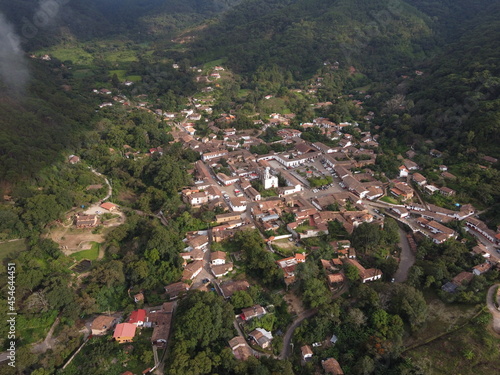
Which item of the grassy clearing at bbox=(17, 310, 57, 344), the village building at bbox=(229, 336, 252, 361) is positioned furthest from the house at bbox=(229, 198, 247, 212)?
the grassy clearing at bbox=(17, 310, 57, 344)

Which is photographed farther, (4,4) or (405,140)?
(4,4)

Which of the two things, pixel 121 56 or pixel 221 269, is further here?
pixel 121 56

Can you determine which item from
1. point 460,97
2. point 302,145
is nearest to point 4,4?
point 302,145

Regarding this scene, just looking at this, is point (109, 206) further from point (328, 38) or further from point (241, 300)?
A: point (328, 38)

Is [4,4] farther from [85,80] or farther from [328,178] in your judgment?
[328,178]

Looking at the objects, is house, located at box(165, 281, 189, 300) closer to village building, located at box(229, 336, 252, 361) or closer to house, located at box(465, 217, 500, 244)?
village building, located at box(229, 336, 252, 361)

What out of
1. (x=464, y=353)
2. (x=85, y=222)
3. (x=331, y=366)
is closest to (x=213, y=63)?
(x=85, y=222)
